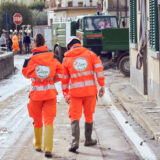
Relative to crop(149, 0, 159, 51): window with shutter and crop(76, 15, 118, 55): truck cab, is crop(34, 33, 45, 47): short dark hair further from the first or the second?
crop(76, 15, 118, 55): truck cab

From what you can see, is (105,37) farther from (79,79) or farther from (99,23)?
(79,79)

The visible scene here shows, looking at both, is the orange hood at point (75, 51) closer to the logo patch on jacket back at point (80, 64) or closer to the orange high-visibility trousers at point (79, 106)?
the logo patch on jacket back at point (80, 64)

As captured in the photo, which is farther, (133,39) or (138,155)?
(133,39)

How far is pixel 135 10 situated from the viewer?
58.2 feet

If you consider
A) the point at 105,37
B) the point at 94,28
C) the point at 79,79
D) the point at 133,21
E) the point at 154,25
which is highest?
the point at 154,25


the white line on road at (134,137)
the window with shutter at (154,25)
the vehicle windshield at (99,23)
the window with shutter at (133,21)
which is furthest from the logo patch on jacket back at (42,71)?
the vehicle windshield at (99,23)

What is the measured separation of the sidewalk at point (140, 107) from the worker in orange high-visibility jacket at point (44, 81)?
5.89 feet

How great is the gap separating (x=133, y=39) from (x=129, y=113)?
5.93 meters

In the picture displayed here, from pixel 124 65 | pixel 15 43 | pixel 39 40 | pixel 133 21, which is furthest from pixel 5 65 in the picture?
pixel 15 43

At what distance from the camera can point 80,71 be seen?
877cm

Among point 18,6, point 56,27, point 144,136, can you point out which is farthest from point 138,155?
point 18,6

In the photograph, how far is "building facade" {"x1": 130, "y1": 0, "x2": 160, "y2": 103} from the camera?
1370cm

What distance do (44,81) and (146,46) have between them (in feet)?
25.1

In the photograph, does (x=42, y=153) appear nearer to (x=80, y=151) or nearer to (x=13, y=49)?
(x=80, y=151)
